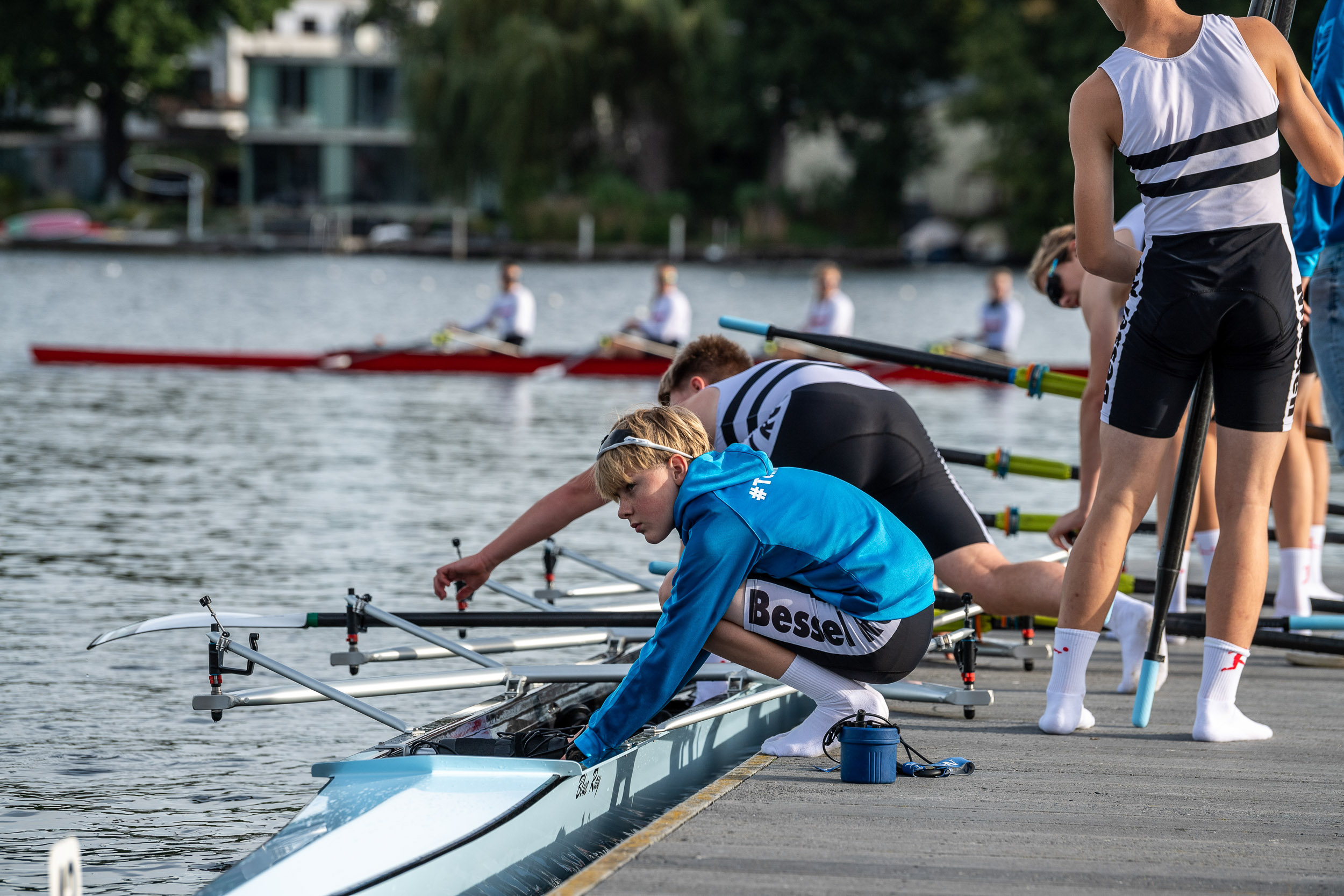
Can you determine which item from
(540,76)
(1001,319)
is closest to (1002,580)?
(1001,319)

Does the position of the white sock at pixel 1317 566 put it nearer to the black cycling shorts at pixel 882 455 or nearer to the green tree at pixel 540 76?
the black cycling shorts at pixel 882 455

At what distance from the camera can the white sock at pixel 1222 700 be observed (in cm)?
422

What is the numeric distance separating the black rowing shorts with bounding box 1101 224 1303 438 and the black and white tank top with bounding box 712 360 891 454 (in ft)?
2.83

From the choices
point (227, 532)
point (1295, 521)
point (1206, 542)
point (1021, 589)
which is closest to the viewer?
point (1021, 589)

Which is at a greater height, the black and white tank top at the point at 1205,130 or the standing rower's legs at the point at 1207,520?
the black and white tank top at the point at 1205,130

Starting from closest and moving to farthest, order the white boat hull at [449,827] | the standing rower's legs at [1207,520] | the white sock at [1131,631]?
the white boat hull at [449,827] → the white sock at [1131,631] → the standing rower's legs at [1207,520]

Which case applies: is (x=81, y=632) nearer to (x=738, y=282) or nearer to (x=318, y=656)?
(x=318, y=656)

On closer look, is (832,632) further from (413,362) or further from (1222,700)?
(413,362)

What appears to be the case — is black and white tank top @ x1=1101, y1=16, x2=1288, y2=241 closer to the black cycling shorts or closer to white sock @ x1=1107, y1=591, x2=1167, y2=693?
the black cycling shorts

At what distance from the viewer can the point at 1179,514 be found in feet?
14.5

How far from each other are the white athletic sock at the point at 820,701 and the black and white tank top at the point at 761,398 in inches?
27.9

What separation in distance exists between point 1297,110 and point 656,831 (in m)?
2.27

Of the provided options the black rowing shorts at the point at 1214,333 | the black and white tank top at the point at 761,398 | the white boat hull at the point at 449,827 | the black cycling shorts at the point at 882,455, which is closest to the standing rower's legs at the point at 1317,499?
the black cycling shorts at the point at 882,455

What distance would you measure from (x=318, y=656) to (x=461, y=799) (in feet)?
11.6
